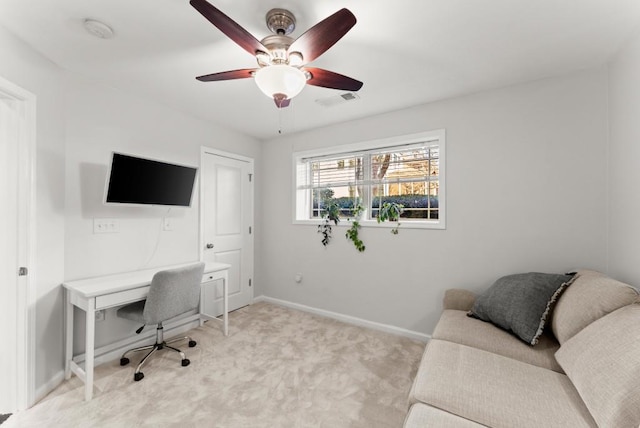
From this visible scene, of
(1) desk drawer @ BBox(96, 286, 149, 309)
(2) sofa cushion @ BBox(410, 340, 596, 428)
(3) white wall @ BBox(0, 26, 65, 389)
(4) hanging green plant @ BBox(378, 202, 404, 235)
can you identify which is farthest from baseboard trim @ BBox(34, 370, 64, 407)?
(4) hanging green plant @ BBox(378, 202, 404, 235)

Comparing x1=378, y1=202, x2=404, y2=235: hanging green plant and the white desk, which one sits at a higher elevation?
x1=378, y1=202, x2=404, y2=235: hanging green plant

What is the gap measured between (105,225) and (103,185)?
1.14 ft

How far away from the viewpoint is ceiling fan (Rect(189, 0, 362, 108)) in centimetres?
126

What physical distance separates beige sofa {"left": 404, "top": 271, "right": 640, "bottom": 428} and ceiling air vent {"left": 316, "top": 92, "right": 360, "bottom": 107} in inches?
83.5

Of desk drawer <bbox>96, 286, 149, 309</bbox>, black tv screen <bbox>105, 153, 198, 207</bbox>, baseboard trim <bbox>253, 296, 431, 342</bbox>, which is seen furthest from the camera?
baseboard trim <bbox>253, 296, 431, 342</bbox>

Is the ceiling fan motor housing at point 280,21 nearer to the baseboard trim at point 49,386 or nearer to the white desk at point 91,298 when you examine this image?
the white desk at point 91,298

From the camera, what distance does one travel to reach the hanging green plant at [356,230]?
124 inches

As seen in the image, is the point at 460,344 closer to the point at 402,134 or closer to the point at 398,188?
the point at 398,188

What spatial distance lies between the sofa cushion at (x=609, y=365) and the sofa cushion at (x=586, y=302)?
0.08 m

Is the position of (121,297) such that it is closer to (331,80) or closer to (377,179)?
(331,80)

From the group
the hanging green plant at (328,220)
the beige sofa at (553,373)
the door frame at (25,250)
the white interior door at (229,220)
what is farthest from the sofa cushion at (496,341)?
the door frame at (25,250)

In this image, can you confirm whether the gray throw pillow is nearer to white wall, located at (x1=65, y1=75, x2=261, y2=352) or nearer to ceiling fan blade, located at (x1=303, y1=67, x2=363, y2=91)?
ceiling fan blade, located at (x1=303, y1=67, x2=363, y2=91)

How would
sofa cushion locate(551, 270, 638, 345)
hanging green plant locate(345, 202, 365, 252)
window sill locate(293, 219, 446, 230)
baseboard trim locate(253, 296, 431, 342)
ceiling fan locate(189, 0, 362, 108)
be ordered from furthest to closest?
hanging green plant locate(345, 202, 365, 252), baseboard trim locate(253, 296, 431, 342), window sill locate(293, 219, 446, 230), sofa cushion locate(551, 270, 638, 345), ceiling fan locate(189, 0, 362, 108)

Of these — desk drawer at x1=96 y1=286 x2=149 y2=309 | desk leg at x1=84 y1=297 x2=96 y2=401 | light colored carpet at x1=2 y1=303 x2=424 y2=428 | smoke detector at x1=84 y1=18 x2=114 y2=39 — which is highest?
smoke detector at x1=84 y1=18 x2=114 y2=39
